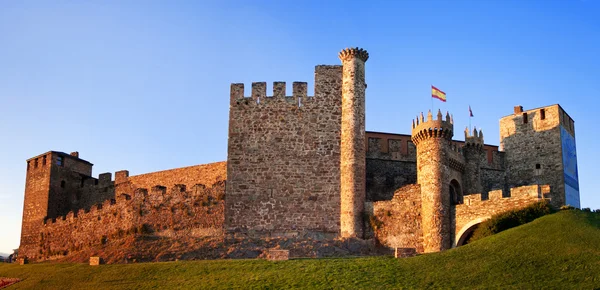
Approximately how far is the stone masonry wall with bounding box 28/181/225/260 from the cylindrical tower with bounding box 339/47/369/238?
25.0 feet

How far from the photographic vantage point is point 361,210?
4719 cm

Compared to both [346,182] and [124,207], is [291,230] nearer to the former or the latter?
[346,182]

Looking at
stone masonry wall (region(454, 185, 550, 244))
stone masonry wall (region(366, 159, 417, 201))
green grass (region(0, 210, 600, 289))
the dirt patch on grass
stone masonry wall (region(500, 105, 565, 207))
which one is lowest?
the dirt patch on grass

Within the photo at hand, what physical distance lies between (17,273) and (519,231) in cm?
2789

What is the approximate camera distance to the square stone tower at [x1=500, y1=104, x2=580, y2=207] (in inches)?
2140

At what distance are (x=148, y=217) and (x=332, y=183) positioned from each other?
12202mm

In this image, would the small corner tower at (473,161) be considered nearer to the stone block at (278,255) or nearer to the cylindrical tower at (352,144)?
the cylindrical tower at (352,144)

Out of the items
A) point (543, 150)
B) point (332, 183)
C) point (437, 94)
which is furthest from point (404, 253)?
point (543, 150)

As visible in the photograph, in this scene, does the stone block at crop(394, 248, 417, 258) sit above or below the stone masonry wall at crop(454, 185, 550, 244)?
below

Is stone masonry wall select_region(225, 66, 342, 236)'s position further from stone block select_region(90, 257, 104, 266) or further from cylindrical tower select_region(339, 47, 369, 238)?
stone block select_region(90, 257, 104, 266)

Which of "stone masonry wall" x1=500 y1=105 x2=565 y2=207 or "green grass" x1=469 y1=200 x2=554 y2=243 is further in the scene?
"stone masonry wall" x1=500 y1=105 x2=565 y2=207

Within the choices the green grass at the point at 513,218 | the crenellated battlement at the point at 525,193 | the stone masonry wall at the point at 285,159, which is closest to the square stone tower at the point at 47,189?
the stone masonry wall at the point at 285,159

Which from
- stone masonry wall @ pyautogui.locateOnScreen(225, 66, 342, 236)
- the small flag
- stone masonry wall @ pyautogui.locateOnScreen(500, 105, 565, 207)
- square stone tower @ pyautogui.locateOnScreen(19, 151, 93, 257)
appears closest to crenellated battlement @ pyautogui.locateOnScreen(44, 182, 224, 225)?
stone masonry wall @ pyautogui.locateOnScreen(225, 66, 342, 236)

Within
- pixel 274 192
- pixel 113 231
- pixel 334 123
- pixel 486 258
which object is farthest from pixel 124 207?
pixel 486 258
